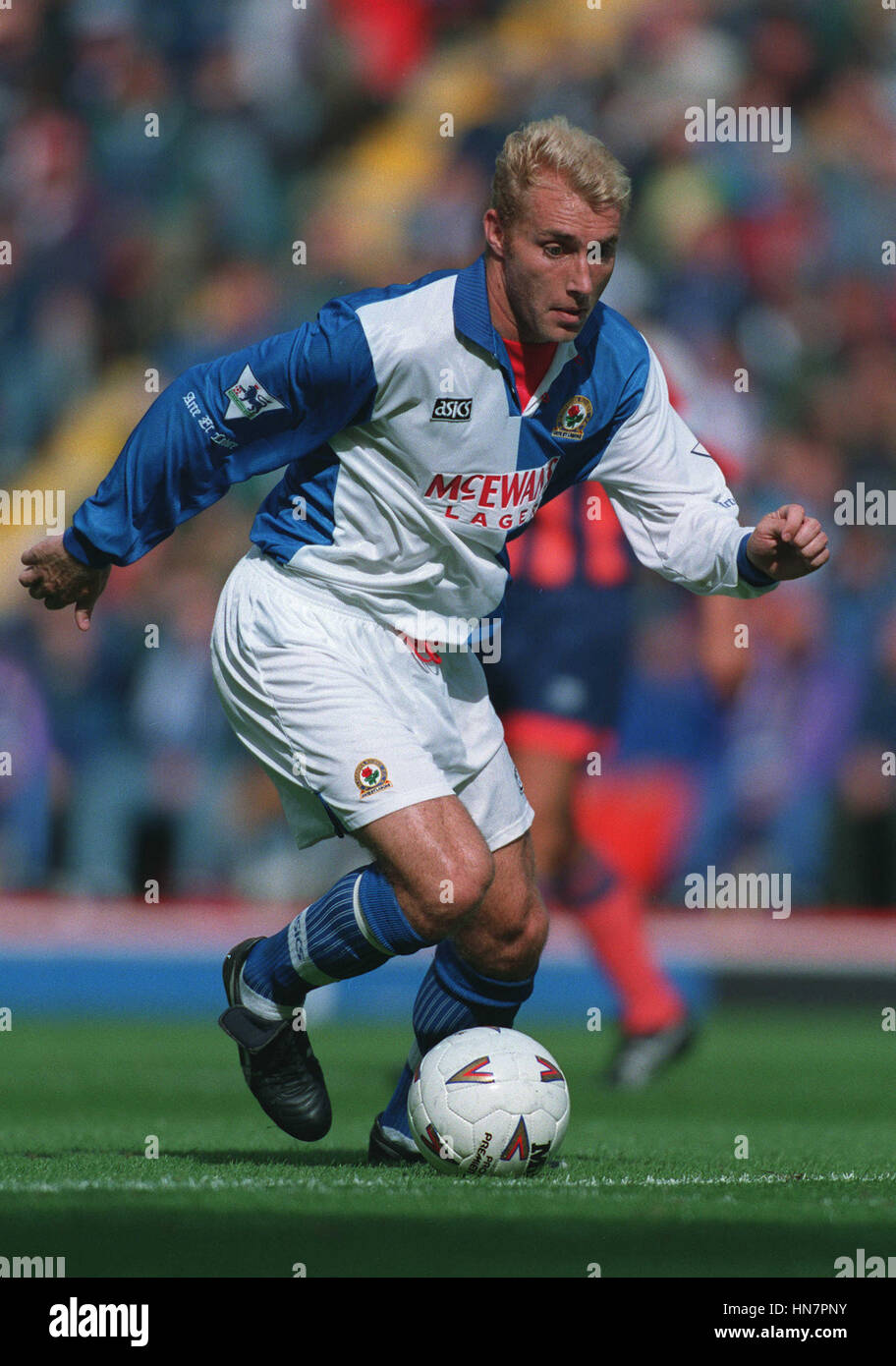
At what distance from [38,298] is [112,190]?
2.78ft

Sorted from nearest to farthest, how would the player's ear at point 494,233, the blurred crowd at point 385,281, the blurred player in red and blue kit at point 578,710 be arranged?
A: the player's ear at point 494,233
the blurred player in red and blue kit at point 578,710
the blurred crowd at point 385,281

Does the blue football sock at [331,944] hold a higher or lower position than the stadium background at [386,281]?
lower

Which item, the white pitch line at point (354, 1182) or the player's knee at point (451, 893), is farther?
the player's knee at point (451, 893)

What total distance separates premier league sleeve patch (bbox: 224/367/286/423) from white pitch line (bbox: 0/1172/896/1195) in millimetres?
1608

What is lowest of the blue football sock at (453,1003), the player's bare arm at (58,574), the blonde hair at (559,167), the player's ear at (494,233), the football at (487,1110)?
the football at (487,1110)

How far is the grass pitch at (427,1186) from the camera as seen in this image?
10.6 ft

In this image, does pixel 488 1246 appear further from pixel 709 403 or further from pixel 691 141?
pixel 691 141

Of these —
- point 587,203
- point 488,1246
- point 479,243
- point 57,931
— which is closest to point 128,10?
point 479,243

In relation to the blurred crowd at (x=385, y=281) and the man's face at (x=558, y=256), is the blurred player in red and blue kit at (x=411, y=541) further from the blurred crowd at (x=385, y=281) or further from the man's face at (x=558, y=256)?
the blurred crowd at (x=385, y=281)

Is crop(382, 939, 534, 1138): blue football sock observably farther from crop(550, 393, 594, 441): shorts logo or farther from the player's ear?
the player's ear

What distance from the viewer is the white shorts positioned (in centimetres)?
425

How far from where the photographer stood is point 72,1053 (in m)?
7.75

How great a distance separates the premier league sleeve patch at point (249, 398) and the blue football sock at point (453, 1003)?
1307 mm

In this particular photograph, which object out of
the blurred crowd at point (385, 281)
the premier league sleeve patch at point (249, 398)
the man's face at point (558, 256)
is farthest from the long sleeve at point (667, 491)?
the blurred crowd at point (385, 281)
